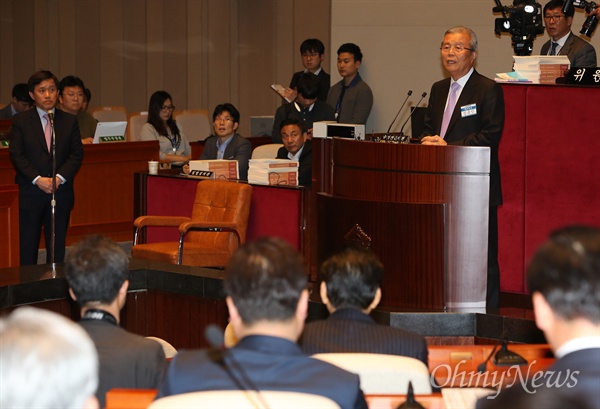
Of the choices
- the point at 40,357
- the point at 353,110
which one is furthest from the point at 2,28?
the point at 40,357

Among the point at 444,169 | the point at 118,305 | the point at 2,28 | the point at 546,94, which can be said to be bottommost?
the point at 118,305

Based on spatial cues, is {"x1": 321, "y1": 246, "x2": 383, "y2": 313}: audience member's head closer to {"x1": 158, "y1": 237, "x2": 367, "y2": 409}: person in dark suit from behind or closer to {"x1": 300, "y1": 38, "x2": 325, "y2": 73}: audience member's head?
{"x1": 158, "y1": 237, "x2": 367, "y2": 409}: person in dark suit from behind

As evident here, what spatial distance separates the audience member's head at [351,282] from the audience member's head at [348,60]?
244 inches

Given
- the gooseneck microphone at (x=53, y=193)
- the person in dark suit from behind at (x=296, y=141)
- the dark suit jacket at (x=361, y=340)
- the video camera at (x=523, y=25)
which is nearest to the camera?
the dark suit jacket at (x=361, y=340)

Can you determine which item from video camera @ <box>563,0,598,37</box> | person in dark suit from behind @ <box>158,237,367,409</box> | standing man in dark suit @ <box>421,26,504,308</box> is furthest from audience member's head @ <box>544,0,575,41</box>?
person in dark suit from behind @ <box>158,237,367,409</box>

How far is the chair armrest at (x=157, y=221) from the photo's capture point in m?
Answer: 6.73

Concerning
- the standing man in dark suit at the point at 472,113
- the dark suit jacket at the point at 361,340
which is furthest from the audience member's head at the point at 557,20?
the dark suit jacket at the point at 361,340

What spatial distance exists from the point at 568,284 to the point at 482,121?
132 inches

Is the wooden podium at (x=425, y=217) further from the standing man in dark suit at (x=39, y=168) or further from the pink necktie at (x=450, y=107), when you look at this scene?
the standing man in dark suit at (x=39, y=168)

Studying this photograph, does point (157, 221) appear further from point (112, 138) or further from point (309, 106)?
point (112, 138)

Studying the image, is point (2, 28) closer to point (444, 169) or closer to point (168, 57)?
point (168, 57)

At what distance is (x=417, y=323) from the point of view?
4785 millimetres

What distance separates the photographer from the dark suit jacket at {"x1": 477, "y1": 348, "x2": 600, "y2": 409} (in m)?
1.60

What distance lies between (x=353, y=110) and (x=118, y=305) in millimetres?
6447
